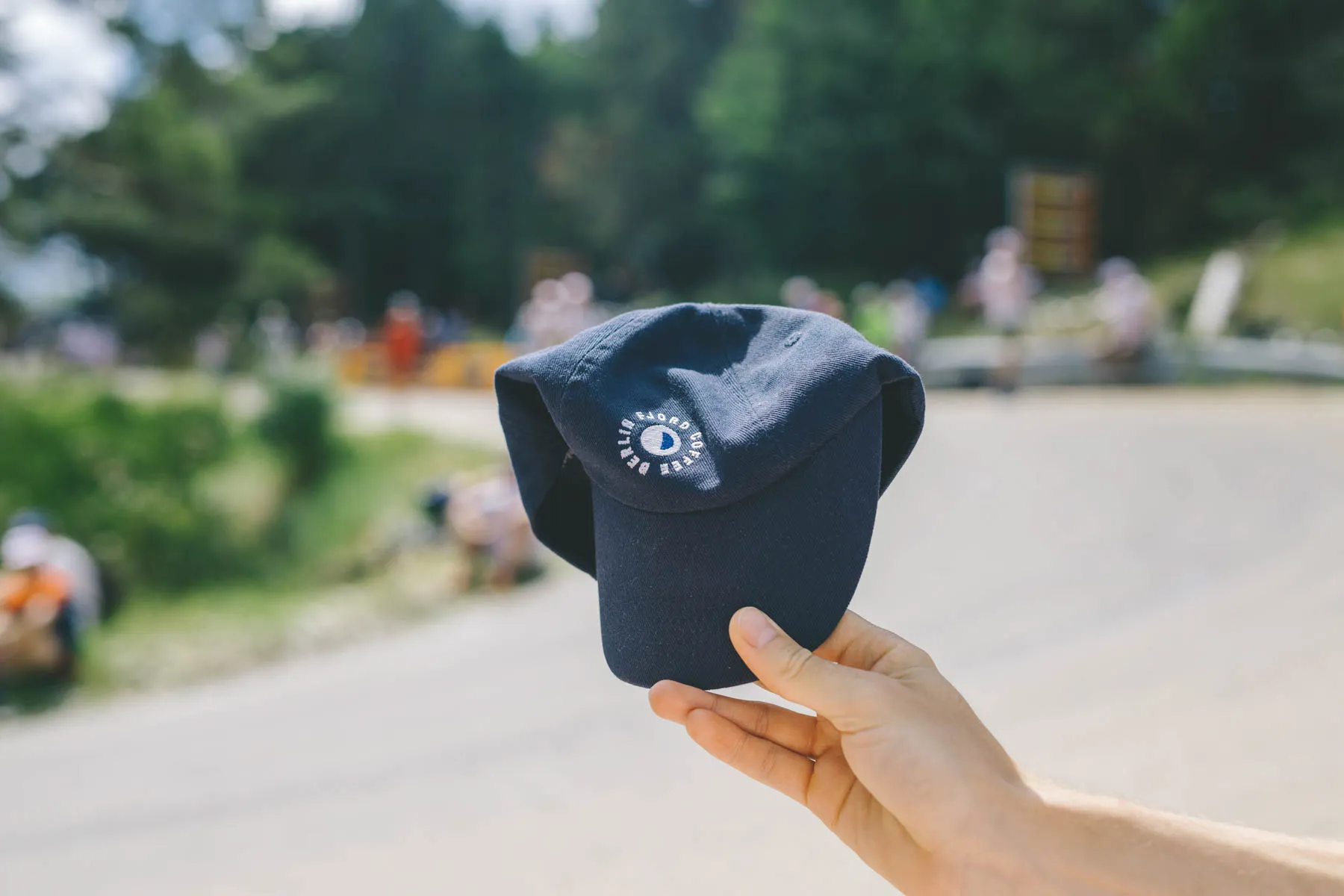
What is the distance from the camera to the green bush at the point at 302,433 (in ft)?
52.0

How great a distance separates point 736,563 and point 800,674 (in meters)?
0.15

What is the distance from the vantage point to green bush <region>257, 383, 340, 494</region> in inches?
624

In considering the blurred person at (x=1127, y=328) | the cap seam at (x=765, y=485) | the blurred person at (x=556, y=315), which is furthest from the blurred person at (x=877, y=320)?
the cap seam at (x=765, y=485)

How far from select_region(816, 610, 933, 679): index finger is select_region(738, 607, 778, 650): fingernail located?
0.48 ft

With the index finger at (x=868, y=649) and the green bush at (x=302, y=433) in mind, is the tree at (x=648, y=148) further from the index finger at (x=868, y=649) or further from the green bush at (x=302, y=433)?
the index finger at (x=868, y=649)

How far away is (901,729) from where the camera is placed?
137 cm

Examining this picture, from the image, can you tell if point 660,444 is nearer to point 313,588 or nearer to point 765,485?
point 765,485

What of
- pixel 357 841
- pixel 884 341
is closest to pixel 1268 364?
pixel 884 341

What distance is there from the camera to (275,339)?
2344cm

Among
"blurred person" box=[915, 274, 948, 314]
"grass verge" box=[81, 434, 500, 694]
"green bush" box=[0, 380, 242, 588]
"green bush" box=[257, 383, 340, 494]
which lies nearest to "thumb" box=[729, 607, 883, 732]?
"grass verge" box=[81, 434, 500, 694]

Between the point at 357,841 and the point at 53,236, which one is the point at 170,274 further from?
the point at 357,841

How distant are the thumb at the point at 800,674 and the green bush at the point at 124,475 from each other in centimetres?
1473

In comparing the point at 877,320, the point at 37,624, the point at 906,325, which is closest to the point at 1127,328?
the point at 906,325

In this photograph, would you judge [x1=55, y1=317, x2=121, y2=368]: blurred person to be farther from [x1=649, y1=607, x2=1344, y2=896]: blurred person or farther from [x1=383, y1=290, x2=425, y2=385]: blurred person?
[x1=649, y1=607, x2=1344, y2=896]: blurred person
